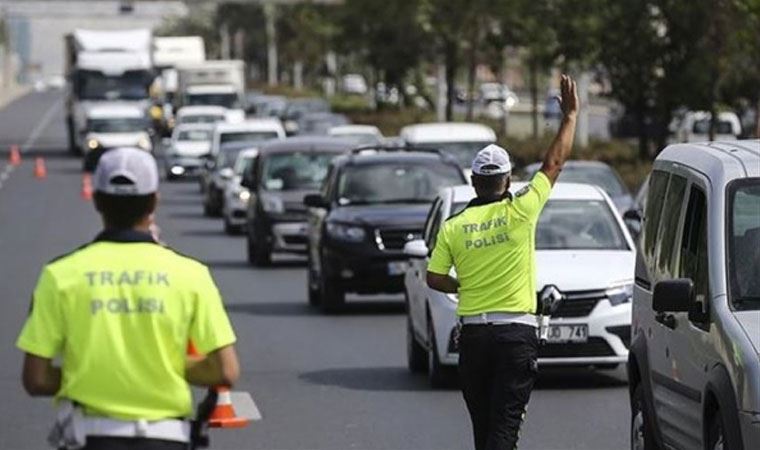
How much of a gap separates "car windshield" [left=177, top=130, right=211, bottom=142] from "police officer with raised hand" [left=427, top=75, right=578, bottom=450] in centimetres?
5003

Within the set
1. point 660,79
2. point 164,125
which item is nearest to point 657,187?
point 660,79

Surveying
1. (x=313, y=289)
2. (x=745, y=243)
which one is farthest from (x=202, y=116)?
(x=745, y=243)

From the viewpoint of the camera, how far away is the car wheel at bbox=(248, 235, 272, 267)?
3064 cm

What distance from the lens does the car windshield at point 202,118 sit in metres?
67.1

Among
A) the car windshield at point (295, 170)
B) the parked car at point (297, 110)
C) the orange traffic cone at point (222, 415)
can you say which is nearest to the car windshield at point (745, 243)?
the orange traffic cone at point (222, 415)

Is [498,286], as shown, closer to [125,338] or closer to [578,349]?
[125,338]

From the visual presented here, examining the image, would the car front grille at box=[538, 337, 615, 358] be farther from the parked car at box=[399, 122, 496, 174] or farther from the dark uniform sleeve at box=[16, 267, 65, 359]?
the parked car at box=[399, 122, 496, 174]

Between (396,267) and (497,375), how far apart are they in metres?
13.1

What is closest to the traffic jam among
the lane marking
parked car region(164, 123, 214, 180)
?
parked car region(164, 123, 214, 180)

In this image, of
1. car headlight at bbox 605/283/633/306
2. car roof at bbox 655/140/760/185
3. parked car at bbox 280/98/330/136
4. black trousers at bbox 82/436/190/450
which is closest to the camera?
black trousers at bbox 82/436/190/450

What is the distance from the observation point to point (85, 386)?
22.2ft

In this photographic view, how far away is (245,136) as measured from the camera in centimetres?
4897

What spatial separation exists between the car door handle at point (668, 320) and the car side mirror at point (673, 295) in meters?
0.71

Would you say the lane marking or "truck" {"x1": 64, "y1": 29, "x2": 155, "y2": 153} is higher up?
"truck" {"x1": 64, "y1": 29, "x2": 155, "y2": 153}
